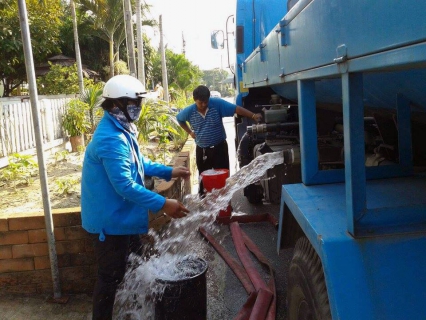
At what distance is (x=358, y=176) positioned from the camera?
5.12 feet

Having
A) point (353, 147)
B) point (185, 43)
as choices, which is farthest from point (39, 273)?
point (185, 43)

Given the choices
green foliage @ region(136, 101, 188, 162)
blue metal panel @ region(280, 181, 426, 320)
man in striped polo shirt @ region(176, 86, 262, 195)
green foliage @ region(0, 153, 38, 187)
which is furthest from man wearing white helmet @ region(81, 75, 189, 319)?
green foliage @ region(136, 101, 188, 162)

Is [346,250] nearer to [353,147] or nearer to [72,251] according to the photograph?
[353,147]

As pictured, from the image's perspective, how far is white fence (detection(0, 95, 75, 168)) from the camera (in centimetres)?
795

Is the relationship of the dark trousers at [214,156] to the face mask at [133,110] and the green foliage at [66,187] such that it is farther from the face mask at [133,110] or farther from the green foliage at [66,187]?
the face mask at [133,110]

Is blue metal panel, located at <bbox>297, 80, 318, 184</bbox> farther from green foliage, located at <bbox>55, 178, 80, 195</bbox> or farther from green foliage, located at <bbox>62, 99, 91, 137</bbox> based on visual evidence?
green foliage, located at <bbox>62, 99, 91, 137</bbox>

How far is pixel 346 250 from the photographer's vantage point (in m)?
1.56

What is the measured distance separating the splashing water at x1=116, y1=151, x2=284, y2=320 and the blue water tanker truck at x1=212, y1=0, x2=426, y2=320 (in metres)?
1.06

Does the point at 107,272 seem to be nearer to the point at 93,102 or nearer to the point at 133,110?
the point at 133,110

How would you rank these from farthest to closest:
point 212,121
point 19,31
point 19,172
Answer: point 19,31, point 19,172, point 212,121

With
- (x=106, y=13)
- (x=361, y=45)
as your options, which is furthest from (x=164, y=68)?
(x=361, y=45)

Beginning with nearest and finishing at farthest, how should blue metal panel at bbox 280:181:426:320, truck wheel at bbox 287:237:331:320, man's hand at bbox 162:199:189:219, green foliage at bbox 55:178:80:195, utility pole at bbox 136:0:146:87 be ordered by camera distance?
blue metal panel at bbox 280:181:426:320 → truck wheel at bbox 287:237:331:320 → man's hand at bbox 162:199:189:219 → green foliage at bbox 55:178:80:195 → utility pole at bbox 136:0:146:87

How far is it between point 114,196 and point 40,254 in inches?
45.0

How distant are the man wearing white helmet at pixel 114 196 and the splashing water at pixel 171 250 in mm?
298
